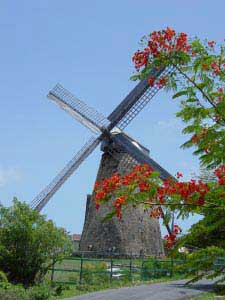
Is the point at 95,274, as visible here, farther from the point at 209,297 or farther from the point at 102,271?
the point at 209,297

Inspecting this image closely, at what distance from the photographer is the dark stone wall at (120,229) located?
3362 centimetres

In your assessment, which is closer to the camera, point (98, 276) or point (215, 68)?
point (215, 68)

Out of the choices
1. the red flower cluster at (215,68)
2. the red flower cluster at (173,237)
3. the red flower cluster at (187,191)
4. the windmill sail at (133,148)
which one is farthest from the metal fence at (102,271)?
the red flower cluster at (215,68)

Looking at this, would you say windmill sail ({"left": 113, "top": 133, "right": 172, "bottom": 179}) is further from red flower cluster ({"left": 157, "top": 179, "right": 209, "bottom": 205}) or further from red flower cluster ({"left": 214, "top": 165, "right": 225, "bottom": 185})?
red flower cluster ({"left": 157, "top": 179, "right": 209, "bottom": 205})

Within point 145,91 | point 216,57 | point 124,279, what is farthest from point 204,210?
point 145,91

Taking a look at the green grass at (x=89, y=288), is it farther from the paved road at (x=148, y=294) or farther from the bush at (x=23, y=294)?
the bush at (x=23, y=294)

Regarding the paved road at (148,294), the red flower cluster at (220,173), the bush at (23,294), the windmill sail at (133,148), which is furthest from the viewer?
the windmill sail at (133,148)

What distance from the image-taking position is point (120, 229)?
33.7 meters

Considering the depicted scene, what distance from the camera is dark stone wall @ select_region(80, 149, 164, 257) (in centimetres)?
3362

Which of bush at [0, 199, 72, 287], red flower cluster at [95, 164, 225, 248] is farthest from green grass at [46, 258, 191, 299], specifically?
red flower cluster at [95, 164, 225, 248]

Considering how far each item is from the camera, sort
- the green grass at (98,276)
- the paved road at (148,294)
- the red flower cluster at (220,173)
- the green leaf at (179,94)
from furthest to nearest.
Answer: the green grass at (98,276), the paved road at (148,294), the red flower cluster at (220,173), the green leaf at (179,94)

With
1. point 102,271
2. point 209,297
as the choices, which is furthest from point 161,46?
point 102,271

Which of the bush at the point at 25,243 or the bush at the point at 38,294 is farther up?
the bush at the point at 25,243

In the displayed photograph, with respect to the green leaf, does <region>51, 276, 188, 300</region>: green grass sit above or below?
below
